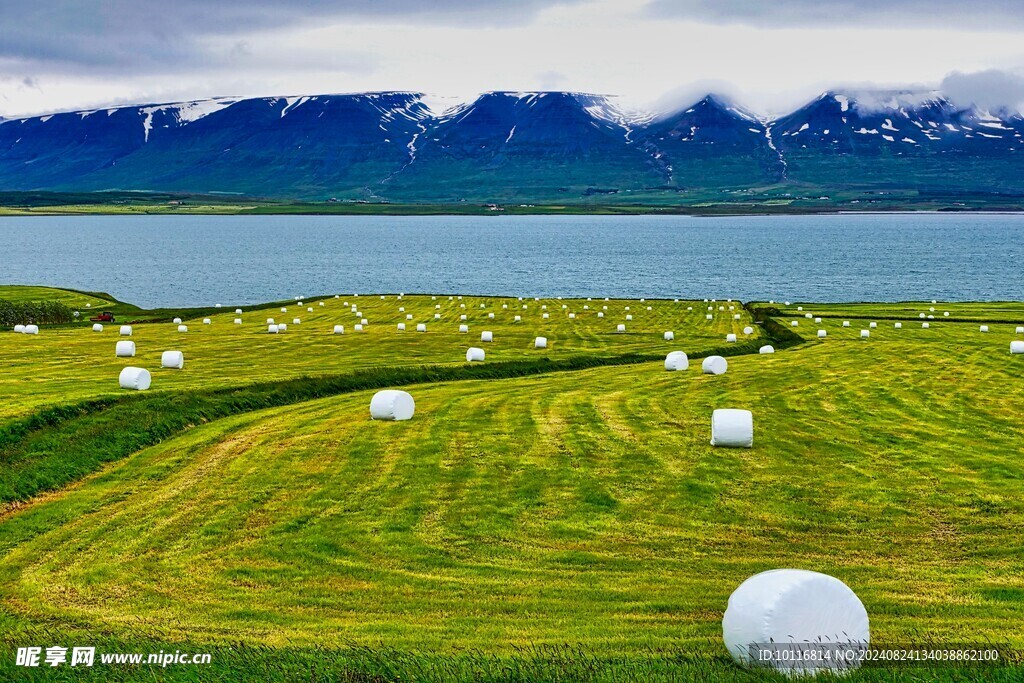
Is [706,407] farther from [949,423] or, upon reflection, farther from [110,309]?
[110,309]

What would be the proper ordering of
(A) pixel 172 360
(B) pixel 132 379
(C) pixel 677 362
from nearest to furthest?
(B) pixel 132 379
(A) pixel 172 360
(C) pixel 677 362

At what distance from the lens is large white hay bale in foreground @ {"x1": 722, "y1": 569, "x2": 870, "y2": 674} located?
14.8 meters

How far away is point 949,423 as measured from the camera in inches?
1580

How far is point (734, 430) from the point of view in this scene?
3472 cm

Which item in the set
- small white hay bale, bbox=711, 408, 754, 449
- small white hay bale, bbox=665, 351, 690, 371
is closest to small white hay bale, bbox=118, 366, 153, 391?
small white hay bale, bbox=711, 408, 754, 449

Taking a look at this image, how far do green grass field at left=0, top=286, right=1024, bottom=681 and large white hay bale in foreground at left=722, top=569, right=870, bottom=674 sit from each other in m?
0.39

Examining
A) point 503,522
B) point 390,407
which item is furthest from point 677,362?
point 503,522

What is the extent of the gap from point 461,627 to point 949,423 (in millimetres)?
28306

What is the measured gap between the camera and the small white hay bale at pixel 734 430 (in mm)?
34750

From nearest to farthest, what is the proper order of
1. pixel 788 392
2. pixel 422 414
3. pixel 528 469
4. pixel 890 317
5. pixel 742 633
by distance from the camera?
pixel 742 633
pixel 528 469
pixel 422 414
pixel 788 392
pixel 890 317

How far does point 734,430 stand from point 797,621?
2029cm

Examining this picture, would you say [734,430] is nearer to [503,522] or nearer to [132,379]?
[503,522]

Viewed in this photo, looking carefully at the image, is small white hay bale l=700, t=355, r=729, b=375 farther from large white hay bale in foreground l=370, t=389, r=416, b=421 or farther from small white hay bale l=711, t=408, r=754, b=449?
large white hay bale in foreground l=370, t=389, r=416, b=421

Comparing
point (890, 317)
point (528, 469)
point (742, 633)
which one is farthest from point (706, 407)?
point (890, 317)
